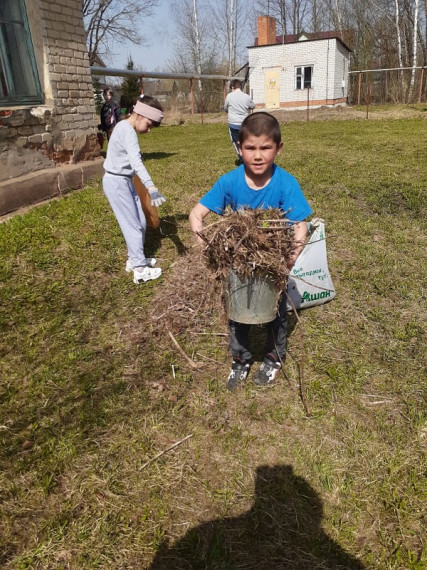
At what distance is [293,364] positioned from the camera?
116 inches

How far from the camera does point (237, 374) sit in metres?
2.78

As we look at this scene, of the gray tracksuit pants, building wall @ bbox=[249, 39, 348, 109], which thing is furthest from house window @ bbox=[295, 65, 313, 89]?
the gray tracksuit pants

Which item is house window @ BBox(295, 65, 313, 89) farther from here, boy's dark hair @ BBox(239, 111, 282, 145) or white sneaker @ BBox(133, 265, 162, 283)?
boy's dark hair @ BBox(239, 111, 282, 145)

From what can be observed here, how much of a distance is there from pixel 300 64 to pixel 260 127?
29605 millimetres

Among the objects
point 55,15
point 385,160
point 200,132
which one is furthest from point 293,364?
point 200,132

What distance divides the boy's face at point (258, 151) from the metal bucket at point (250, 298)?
0.62 metres

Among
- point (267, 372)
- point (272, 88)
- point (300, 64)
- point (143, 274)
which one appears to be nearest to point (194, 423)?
point (267, 372)

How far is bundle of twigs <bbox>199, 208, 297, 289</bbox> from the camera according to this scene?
73.1 inches

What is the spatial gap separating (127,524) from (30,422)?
3.24ft

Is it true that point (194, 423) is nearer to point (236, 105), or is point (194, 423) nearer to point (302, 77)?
point (236, 105)

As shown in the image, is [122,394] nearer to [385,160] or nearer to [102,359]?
[102,359]

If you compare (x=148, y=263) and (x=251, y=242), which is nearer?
(x=251, y=242)

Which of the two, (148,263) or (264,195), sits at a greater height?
(264,195)

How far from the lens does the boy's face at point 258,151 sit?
2.15 meters
